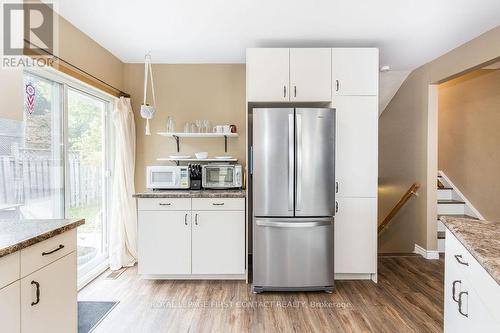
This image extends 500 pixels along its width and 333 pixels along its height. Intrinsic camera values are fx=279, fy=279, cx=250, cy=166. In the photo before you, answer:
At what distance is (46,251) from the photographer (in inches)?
59.3

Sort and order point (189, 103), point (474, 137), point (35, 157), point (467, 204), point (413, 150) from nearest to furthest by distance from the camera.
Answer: point (35, 157), point (189, 103), point (413, 150), point (474, 137), point (467, 204)

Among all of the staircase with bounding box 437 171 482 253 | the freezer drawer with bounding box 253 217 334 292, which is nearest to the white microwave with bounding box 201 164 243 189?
the freezer drawer with bounding box 253 217 334 292

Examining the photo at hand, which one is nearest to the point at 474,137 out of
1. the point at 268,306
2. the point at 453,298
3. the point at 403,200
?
the point at 403,200

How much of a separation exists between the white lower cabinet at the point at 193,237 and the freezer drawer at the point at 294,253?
1.08 feet

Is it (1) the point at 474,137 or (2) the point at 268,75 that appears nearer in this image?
(2) the point at 268,75

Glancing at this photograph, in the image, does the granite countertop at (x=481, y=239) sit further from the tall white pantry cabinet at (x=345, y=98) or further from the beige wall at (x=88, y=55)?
the beige wall at (x=88, y=55)

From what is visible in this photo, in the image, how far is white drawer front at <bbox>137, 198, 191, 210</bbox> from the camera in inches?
118

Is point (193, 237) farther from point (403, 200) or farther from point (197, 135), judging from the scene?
point (403, 200)

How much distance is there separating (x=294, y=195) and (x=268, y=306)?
3.48 feet

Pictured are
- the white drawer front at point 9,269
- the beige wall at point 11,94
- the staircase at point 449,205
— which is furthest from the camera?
the staircase at point 449,205

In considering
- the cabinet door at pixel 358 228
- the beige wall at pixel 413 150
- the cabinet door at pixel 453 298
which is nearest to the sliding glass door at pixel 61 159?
the cabinet door at pixel 453 298

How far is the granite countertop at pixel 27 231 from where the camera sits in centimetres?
129

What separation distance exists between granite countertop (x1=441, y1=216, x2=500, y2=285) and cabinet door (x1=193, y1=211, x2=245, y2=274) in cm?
190

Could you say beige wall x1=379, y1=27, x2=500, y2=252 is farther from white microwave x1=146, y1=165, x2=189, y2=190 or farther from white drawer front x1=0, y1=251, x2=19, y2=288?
white drawer front x1=0, y1=251, x2=19, y2=288
